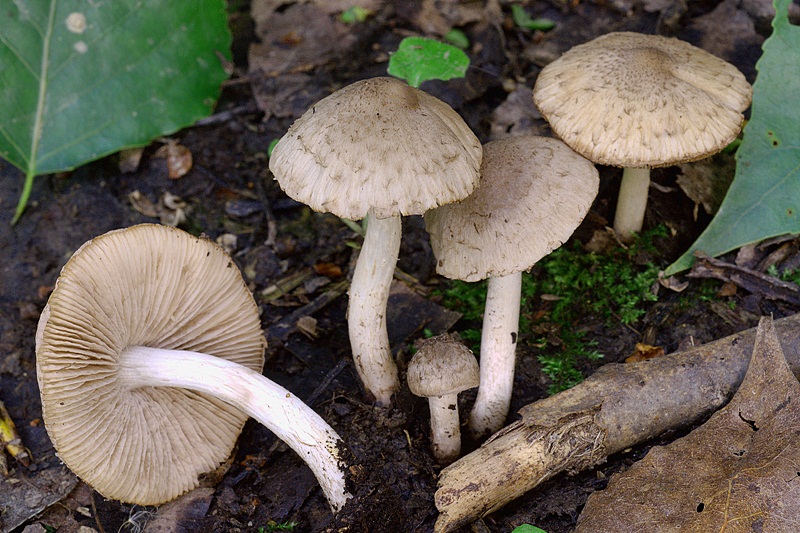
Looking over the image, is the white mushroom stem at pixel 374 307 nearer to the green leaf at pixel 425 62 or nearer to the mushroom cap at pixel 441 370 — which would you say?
the mushroom cap at pixel 441 370

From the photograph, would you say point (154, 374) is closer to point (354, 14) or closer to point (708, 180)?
point (708, 180)

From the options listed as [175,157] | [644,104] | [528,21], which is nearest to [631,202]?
[644,104]

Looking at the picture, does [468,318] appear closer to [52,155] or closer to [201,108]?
[201,108]

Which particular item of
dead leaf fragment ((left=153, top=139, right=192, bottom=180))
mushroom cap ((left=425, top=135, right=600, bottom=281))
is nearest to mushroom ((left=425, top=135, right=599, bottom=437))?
mushroom cap ((left=425, top=135, right=600, bottom=281))

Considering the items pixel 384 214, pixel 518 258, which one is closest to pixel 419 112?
pixel 384 214

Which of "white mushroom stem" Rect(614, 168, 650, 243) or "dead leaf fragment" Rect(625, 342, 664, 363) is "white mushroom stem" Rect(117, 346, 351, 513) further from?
"white mushroom stem" Rect(614, 168, 650, 243)
